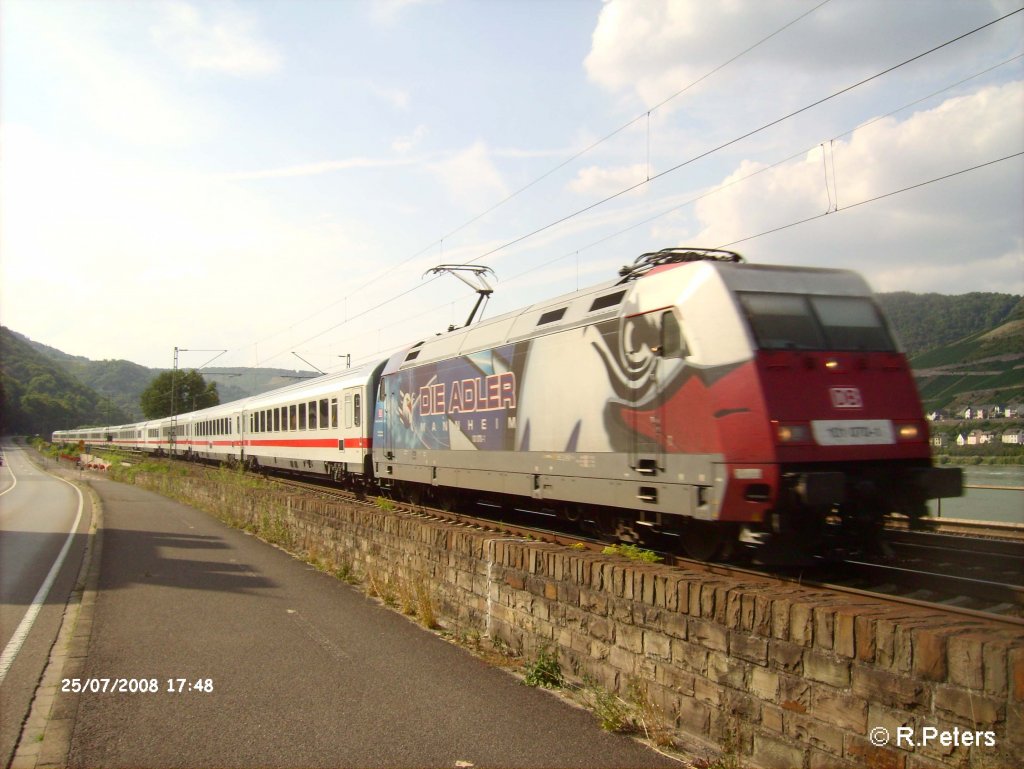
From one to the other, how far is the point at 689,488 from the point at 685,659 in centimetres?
290

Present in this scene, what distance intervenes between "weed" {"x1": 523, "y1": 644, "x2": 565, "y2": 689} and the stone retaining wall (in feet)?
0.27

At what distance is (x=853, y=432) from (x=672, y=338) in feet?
6.24

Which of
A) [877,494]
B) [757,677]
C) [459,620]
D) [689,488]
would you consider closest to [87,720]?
[459,620]

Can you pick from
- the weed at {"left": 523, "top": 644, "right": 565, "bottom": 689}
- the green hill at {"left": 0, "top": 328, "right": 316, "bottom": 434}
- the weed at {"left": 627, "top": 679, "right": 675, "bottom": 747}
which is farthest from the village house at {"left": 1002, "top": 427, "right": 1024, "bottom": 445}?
the green hill at {"left": 0, "top": 328, "right": 316, "bottom": 434}

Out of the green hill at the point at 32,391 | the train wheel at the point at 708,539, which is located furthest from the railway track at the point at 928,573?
the green hill at the point at 32,391

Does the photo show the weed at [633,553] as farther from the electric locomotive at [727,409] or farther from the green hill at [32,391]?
the green hill at [32,391]

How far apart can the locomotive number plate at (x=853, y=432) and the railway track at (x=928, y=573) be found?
1.23 metres

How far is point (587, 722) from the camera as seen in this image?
5.29m

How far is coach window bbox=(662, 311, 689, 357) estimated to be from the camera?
313 inches

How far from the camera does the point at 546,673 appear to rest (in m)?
6.07

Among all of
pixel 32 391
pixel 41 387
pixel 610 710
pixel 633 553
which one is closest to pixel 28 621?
pixel 633 553

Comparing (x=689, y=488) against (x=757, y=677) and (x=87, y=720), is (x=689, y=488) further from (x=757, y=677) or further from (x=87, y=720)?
(x=87, y=720)

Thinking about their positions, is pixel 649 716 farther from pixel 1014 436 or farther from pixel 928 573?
pixel 1014 436

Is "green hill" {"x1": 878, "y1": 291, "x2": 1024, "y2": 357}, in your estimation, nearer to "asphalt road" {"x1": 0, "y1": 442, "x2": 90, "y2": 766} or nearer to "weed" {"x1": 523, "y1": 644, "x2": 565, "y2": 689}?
"weed" {"x1": 523, "y1": 644, "x2": 565, "y2": 689}
